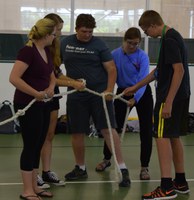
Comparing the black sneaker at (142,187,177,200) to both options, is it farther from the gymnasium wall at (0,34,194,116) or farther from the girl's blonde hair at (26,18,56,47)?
the gymnasium wall at (0,34,194,116)

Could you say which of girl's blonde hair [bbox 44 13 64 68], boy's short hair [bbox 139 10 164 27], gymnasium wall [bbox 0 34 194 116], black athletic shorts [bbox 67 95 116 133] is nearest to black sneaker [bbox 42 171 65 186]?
black athletic shorts [bbox 67 95 116 133]

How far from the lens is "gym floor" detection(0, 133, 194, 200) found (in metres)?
3.60

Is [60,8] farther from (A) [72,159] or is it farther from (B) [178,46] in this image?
(B) [178,46]

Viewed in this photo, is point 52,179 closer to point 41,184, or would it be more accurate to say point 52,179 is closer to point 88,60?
point 41,184

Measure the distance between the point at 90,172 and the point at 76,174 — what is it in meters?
0.28

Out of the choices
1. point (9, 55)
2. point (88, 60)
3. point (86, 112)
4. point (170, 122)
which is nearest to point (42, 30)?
point (88, 60)

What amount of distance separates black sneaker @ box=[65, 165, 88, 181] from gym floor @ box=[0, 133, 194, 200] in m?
0.06

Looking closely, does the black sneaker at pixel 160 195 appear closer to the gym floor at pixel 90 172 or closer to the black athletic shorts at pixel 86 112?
the gym floor at pixel 90 172

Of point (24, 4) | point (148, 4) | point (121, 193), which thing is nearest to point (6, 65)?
point (24, 4)

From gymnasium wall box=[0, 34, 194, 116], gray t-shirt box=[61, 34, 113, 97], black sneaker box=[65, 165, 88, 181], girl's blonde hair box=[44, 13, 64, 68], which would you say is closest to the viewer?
girl's blonde hair box=[44, 13, 64, 68]

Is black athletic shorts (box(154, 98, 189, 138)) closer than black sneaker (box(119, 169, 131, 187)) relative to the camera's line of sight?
Yes

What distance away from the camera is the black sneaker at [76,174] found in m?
4.00

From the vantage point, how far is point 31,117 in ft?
10.4

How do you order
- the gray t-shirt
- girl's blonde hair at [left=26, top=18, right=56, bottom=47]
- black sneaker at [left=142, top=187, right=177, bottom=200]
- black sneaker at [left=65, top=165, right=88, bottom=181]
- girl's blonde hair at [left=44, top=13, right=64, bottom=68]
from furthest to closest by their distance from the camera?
black sneaker at [left=65, top=165, right=88, bottom=181], the gray t-shirt, girl's blonde hair at [left=44, top=13, right=64, bottom=68], black sneaker at [left=142, top=187, right=177, bottom=200], girl's blonde hair at [left=26, top=18, right=56, bottom=47]
